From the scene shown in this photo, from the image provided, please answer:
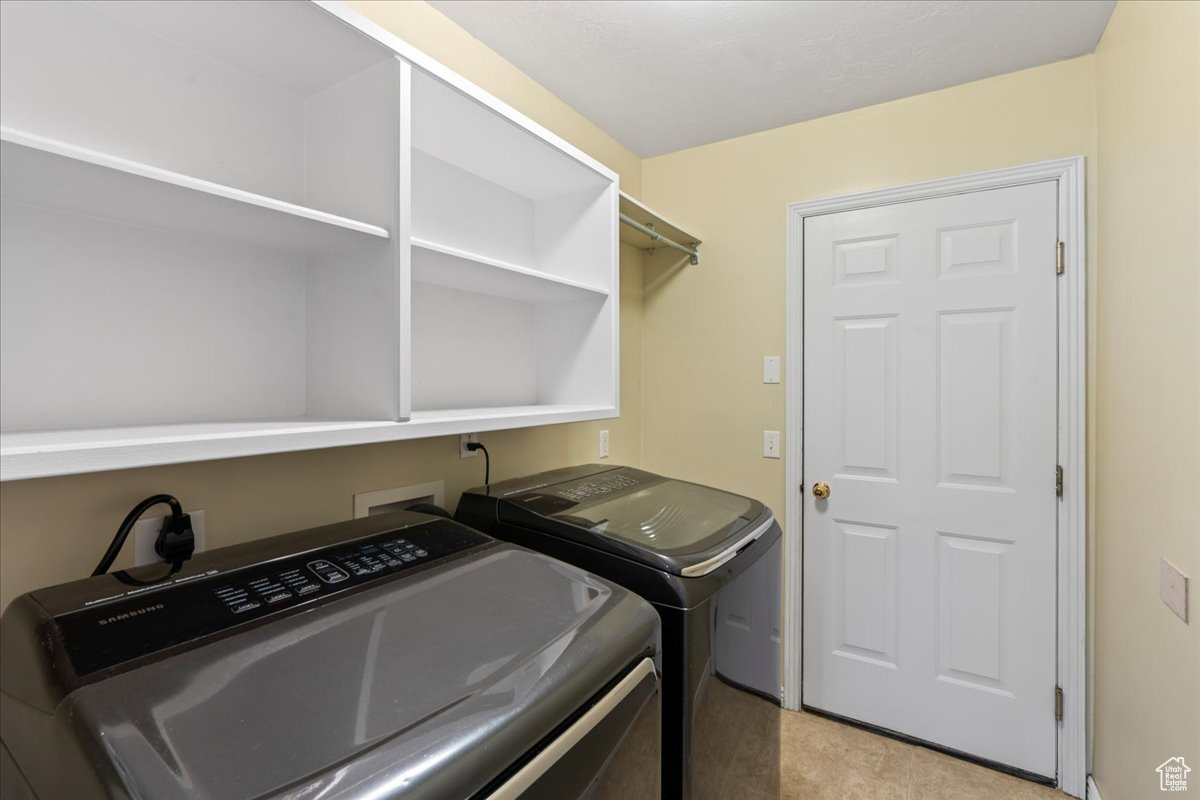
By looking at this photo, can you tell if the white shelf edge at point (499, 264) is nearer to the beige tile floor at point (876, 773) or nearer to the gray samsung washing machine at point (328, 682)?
the gray samsung washing machine at point (328, 682)

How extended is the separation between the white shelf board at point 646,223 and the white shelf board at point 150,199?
3.86 ft

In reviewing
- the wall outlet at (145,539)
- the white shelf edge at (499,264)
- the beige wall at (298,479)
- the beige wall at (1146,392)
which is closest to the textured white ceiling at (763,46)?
the beige wall at (298,479)

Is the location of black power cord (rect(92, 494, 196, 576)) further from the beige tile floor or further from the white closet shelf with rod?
the beige tile floor

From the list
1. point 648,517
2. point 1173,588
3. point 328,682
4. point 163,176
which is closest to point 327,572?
point 328,682

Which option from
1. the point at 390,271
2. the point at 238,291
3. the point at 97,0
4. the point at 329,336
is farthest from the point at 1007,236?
the point at 97,0

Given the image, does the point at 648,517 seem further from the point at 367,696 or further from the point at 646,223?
the point at 646,223

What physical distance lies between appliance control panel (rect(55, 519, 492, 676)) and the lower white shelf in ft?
0.68

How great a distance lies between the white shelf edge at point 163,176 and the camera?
25.9 inches

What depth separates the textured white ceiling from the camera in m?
1.57

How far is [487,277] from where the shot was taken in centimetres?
143

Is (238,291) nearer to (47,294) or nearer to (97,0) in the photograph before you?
(47,294)

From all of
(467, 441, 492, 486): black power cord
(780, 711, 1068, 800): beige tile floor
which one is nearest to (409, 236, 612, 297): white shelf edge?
(467, 441, 492, 486): black power cord

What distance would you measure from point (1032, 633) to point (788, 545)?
87 cm

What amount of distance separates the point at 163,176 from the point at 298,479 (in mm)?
685
